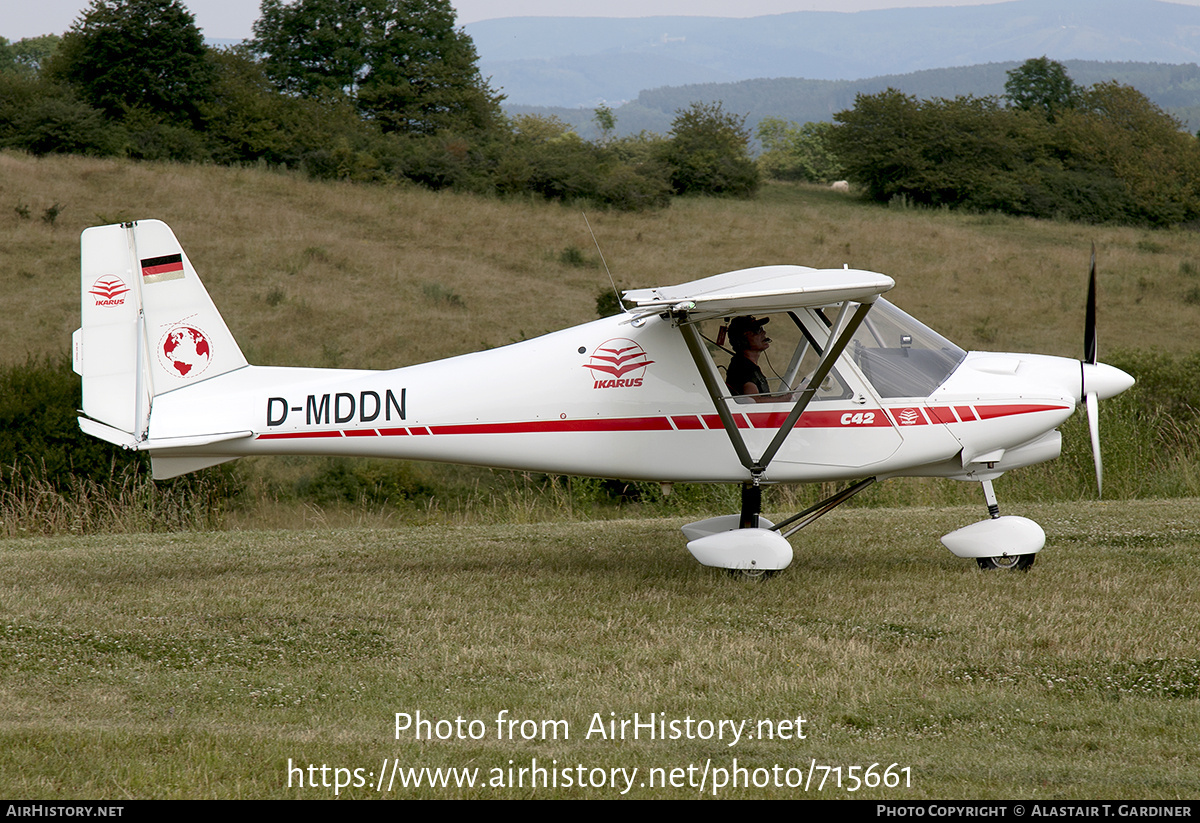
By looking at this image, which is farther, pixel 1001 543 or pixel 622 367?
pixel 1001 543

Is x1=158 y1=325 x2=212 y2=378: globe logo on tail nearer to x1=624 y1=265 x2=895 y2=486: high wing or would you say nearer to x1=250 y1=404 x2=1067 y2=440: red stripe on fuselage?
x1=250 y1=404 x2=1067 y2=440: red stripe on fuselage

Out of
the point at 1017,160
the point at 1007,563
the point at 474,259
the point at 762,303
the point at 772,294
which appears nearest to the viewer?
the point at 772,294

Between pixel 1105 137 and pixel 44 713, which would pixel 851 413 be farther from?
pixel 1105 137

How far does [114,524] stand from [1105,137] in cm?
5505

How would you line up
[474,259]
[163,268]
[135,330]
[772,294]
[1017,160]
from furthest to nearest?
[1017,160] < [474,259] < [163,268] < [135,330] < [772,294]

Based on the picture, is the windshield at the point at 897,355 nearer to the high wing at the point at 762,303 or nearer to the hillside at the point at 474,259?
the high wing at the point at 762,303

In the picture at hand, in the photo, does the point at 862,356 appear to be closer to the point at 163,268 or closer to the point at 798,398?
the point at 798,398

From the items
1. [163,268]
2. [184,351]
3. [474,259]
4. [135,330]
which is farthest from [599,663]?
[474,259]

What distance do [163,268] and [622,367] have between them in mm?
3555

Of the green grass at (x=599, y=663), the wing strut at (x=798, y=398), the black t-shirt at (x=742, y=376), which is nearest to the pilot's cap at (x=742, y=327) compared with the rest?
the black t-shirt at (x=742, y=376)

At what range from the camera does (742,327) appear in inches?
313

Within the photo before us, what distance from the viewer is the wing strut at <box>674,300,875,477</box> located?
24.0 feet

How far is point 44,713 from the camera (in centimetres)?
524
